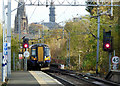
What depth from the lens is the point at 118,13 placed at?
35312mm

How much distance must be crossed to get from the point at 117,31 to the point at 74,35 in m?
19.9

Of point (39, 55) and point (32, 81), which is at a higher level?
point (39, 55)

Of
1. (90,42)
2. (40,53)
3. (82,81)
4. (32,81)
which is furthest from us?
(40,53)

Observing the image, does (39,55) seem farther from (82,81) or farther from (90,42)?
(82,81)

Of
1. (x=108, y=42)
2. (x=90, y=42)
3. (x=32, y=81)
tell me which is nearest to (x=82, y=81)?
(x=108, y=42)

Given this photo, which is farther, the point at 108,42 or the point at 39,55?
the point at 39,55

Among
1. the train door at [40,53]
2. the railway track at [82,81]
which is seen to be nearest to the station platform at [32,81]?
the railway track at [82,81]

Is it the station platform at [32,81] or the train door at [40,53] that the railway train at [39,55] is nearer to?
the train door at [40,53]

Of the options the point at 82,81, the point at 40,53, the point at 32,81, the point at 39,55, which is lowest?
the point at 82,81

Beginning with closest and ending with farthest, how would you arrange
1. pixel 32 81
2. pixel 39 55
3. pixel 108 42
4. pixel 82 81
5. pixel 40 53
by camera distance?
pixel 32 81 → pixel 108 42 → pixel 82 81 → pixel 40 53 → pixel 39 55

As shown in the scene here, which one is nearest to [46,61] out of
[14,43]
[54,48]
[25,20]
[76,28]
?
[14,43]

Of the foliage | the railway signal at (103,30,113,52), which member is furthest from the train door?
the railway signal at (103,30,113,52)

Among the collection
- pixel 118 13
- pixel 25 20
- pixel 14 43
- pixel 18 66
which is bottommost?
pixel 18 66

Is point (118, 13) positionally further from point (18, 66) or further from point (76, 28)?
point (76, 28)
